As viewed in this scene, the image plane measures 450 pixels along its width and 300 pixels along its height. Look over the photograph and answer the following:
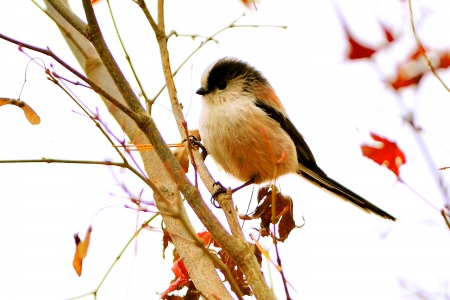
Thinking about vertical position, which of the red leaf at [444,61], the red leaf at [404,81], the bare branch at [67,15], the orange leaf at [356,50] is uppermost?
the bare branch at [67,15]

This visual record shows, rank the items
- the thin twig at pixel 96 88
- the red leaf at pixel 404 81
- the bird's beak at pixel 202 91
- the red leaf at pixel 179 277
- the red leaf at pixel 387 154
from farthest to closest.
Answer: the bird's beak at pixel 202 91 < the red leaf at pixel 179 277 < the red leaf at pixel 387 154 < the thin twig at pixel 96 88 < the red leaf at pixel 404 81

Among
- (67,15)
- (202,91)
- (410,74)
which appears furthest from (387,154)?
(202,91)

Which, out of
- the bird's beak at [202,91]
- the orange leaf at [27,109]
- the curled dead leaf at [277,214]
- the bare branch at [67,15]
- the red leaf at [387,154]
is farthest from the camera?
the bird's beak at [202,91]

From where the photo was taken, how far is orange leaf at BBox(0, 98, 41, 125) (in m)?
1.94

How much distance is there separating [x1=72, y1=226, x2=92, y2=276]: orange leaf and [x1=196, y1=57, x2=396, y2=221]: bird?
1625mm

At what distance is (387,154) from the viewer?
168cm

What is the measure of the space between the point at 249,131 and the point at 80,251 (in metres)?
1.93

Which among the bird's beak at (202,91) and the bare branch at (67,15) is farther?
the bird's beak at (202,91)

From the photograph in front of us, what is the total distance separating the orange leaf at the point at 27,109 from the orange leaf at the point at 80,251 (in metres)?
0.54

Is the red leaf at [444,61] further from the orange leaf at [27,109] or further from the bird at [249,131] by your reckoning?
the bird at [249,131]

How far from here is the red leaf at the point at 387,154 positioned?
5.41 feet

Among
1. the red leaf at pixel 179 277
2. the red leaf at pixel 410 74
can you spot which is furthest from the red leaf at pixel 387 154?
the red leaf at pixel 179 277

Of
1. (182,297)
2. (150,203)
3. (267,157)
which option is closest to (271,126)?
(267,157)

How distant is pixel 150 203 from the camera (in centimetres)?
160
